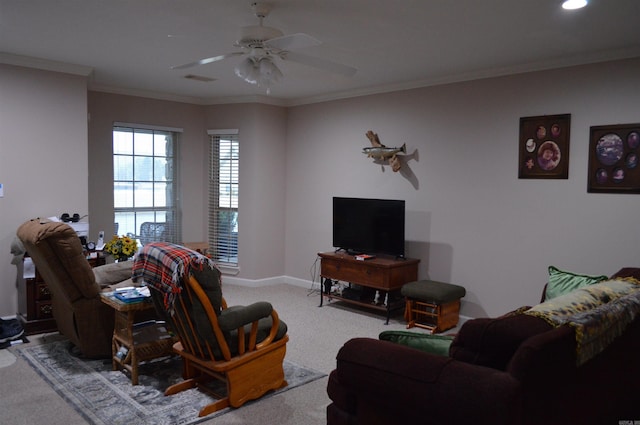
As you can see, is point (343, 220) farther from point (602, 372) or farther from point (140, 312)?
point (602, 372)

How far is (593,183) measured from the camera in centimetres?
409

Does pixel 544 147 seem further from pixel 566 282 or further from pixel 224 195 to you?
pixel 224 195

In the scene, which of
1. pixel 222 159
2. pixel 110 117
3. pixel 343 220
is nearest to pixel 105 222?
pixel 110 117

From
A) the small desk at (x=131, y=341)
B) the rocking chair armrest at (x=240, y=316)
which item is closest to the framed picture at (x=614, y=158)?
the rocking chair armrest at (x=240, y=316)

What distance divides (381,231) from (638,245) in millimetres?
2372

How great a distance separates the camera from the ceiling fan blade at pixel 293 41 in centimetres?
265

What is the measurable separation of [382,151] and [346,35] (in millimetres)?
1976

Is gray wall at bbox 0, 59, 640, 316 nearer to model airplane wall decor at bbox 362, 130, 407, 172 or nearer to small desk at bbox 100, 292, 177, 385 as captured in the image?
model airplane wall decor at bbox 362, 130, 407, 172

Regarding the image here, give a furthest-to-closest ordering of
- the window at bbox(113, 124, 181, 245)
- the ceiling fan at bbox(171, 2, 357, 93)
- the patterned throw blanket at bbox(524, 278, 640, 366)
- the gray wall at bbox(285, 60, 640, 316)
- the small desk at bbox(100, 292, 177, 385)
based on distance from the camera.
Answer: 1. the window at bbox(113, 124, 181, 245)
2. the gray wall at bbox(285, 60, 640, 316)
3. the small desk at bbox(100, 292, 177, 385)
4. the ceiling fan at bbox(171, 2, 357, 93)
5. the patterned throw blanket at bbox(524, 278, 640, 366)

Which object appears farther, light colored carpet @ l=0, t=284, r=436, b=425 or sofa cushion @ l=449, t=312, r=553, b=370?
light colored carpet @ l=0, t=284, r=436, b=425

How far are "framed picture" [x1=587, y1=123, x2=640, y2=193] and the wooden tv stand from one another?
1.94m

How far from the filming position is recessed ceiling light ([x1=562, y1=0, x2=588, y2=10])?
2874 mm

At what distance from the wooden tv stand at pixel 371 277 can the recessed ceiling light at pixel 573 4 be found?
277cm

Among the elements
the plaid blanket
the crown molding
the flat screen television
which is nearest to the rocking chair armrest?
the plaid blanket
